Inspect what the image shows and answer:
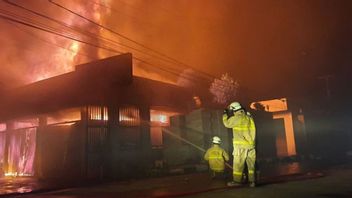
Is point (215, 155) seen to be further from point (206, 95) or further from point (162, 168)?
point (206, 95)

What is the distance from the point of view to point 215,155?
32.1 ft

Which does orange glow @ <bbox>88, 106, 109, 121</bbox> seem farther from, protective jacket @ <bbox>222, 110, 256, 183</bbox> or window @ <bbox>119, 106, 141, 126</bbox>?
protective jacket @ <bbox>222, 110, 256, 183</bbox>

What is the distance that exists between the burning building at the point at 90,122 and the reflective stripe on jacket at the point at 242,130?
7731 mm

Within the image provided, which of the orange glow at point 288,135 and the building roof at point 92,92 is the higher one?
the building roof at point 92,92

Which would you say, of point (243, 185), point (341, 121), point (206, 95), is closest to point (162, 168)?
point (243, 185)

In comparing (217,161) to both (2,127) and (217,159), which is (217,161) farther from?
(2,127)

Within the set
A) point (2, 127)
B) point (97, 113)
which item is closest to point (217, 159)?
point (97, 113)

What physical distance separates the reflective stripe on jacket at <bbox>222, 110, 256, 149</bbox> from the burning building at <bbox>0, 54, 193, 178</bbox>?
304 inches

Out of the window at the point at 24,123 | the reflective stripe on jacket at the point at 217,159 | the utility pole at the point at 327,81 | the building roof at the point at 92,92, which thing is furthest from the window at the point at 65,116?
the utility pole at the point at 327,81

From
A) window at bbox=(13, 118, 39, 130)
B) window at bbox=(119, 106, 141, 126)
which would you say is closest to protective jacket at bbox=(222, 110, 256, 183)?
window at bbox=(119, 106, 141, 126)

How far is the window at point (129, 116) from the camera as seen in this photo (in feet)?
48.9

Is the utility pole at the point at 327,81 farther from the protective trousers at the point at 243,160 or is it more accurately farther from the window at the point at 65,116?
the protective trousers at the point at 243,160

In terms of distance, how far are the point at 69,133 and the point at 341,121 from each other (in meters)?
24.6

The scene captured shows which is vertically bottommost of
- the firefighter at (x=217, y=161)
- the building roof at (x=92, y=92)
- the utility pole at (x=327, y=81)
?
the firefighter at (x=217, y=161)
